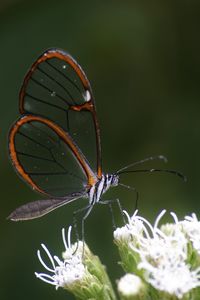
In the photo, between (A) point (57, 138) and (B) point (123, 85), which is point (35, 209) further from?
(B) point (123, 85)

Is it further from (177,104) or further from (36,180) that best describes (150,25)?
(36,180)

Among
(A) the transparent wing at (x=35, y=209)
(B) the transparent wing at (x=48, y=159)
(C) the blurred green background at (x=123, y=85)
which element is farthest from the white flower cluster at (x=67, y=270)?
(C) the blurred green background at (x=123, y=85)

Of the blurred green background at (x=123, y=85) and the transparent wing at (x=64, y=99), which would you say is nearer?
the transparent wing at (x=64, y=99)

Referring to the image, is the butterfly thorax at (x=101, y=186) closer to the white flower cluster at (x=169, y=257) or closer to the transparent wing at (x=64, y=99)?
the transparent wing at (x=64, y=99)

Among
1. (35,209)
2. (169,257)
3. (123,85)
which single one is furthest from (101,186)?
(123,85)

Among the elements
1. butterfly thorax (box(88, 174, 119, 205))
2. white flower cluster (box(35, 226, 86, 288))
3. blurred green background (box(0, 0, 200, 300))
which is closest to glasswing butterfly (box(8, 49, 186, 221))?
butterfly thorax (box(88, 174, 119, 205))

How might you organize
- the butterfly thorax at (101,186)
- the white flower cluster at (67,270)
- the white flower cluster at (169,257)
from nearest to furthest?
the white flower cluster at (169,257) → the white flower cluster at (67,270) → the butterfly thorax at (101,186)

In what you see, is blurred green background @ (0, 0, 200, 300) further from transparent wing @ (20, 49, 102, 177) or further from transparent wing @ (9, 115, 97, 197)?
transparent wing @ (20, 49, 102, 177)
